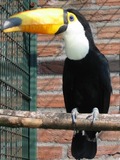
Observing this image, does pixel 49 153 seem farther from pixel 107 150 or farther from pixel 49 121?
pixel 49 121

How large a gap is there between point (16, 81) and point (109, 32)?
52 cm

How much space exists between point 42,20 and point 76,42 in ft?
0.68

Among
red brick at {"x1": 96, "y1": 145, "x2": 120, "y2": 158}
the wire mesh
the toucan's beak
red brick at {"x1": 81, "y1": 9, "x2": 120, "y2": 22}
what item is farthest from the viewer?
red brick at {"x1": 81, "y1": 9, "x2": 120, "y2": 22}

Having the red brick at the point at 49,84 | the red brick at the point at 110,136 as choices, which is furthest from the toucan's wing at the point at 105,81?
the red brick at the point at 49,84

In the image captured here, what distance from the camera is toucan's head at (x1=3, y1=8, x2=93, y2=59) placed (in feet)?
7.07

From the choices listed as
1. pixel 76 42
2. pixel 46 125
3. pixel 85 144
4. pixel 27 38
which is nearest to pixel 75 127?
pixel 46 125

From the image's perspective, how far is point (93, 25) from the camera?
2756 mm

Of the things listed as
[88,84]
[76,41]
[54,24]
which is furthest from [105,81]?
[54,24]

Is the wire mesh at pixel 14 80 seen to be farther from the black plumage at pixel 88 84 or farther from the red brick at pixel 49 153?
the black plumage at pixel 88 84

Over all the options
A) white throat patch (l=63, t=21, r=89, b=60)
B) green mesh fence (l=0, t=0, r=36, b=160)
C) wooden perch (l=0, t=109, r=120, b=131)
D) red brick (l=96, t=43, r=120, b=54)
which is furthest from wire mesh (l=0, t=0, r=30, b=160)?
wooden perch (l=0, t=109, r=120, b=131)

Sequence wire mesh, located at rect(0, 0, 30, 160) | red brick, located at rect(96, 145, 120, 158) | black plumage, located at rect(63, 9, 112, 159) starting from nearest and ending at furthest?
black plumage, located at rect(63, 9, 112, 159) < wire mesh, located at rect(0, 0, 30, 160) < red brick, located at rect(96, 145, 120, 158)

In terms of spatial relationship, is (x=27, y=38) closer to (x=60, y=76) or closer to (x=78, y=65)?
(x=60, y=76)

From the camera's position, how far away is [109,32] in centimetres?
274

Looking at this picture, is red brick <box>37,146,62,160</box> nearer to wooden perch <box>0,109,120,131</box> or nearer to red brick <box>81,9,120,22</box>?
red brick <box>81,9,120,22</box>
